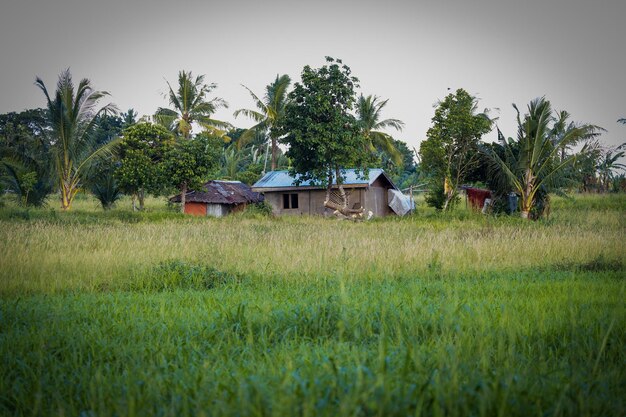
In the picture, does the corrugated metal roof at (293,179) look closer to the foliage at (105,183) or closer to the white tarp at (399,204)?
the white tarp at (399,204)

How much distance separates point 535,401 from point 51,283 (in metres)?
6.57

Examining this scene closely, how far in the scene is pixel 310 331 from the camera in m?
4.07

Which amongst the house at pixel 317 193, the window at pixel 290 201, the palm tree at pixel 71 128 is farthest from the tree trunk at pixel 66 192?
the window at pixel 290 201

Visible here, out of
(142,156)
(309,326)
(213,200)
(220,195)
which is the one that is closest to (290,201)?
(220,195)

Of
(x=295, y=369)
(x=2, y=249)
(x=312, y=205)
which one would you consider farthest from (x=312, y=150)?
(x=295, y=369)

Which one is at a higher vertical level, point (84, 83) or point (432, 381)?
point (84, 83)

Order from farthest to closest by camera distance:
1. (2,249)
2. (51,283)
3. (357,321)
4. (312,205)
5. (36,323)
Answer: (312,205) < (2,249) < (51,283) < (36,323) < (357,321)

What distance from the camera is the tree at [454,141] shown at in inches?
985

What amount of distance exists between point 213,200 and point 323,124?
36.1ft

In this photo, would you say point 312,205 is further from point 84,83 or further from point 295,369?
point 295,369

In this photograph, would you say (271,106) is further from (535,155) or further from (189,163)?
(535,155)

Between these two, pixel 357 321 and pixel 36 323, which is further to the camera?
pixel 36 323

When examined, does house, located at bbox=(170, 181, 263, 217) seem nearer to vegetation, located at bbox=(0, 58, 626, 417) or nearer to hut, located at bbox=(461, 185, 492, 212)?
hut, located at bbox=(461, 185, 492, 212)

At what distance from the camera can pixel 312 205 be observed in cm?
3120
